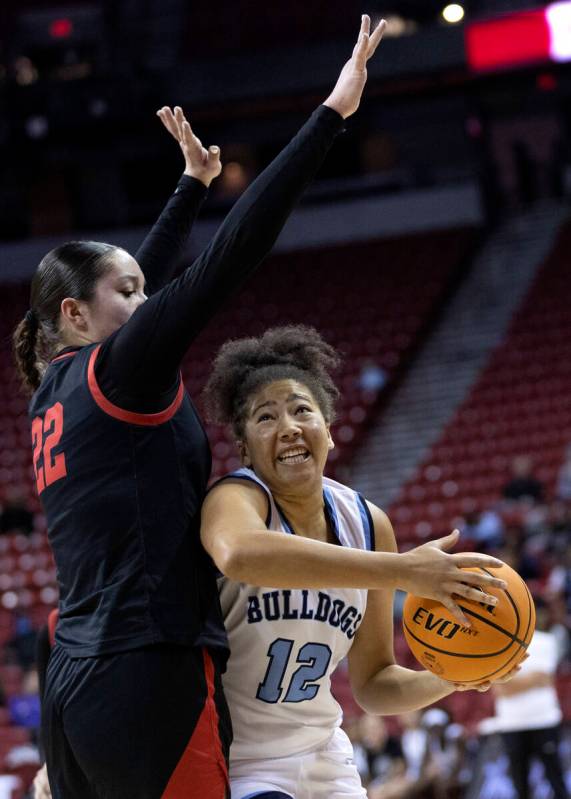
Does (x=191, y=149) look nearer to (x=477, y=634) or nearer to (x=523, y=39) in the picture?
(x=477, y=634)

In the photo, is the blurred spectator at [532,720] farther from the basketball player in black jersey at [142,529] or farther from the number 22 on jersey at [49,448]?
the number 22 on jersey at [49,448]

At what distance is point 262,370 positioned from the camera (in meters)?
2.91

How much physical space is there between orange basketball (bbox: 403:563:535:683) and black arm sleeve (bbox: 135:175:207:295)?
3.59 ft

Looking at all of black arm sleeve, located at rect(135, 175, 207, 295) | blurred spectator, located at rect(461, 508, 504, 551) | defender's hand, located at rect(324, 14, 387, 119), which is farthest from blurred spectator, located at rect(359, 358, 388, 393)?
defender's hand, located at rect(324, 14, 387, 119)

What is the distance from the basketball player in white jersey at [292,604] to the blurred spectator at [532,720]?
3.81 metres

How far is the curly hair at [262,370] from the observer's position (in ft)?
9.55

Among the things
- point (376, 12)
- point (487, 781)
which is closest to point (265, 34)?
point (376, 12)

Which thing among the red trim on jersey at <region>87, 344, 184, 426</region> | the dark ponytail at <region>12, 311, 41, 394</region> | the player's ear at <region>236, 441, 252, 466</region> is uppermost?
the dark ponytail at <region>12, 311, 41, 394</region>

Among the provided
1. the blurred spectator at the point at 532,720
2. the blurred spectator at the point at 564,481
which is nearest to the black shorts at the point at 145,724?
the blurred spectator at the point at 532,720

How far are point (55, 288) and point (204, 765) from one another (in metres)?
1.06

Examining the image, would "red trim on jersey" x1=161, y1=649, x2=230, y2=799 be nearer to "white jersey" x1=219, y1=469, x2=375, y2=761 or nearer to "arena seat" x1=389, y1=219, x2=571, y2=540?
"white jersey" x1=219, y1=469, x2=375, y2=761

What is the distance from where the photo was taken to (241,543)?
7.83ft

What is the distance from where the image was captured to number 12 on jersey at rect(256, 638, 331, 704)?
276cm

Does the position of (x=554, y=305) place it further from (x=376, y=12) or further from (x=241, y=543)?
(x=241, y=543)
